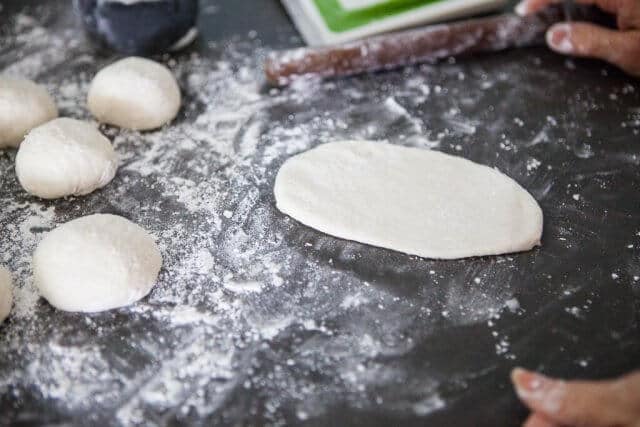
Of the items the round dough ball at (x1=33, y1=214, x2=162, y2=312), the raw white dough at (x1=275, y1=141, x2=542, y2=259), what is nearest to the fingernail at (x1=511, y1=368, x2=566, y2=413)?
the raw white dough at (x1=275, y1=141, x2=542, y2=259)

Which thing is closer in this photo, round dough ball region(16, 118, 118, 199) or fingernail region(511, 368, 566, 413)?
fingernail region(511, 368, 566, 413)

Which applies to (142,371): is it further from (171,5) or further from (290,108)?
(171,5)

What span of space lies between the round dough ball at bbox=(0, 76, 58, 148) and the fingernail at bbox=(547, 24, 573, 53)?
1233mm

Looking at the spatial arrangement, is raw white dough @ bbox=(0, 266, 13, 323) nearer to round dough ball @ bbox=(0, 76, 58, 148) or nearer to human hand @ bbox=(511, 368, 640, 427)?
round dough ball @ bbox=(0, 76, 58, 148)

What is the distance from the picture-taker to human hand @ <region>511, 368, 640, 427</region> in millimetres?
963

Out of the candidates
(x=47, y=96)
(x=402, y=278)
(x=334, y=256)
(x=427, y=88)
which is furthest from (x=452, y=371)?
(x=47, y=96)

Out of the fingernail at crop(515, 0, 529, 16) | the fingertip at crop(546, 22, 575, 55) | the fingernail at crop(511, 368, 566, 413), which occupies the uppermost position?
the fingernail at crop(515, 0, 529, 16)

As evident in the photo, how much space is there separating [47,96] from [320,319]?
2.69 ft

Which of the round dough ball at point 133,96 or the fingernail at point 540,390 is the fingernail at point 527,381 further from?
the round dough ball at point 133,96

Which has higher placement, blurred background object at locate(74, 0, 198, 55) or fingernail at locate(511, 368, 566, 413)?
blurred background object at locate(74, 0, 198, 55)

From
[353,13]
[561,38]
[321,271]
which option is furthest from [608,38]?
[321,271]

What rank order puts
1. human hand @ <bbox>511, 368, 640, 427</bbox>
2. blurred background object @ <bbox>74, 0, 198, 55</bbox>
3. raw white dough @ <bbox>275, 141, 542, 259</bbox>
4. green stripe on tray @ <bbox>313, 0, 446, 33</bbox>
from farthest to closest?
green stripe on tray @ <bbox>313, 0, 446, 33</bbox>, blurred background object @ <bbox>74, 0, 198, 55</bbox>, raw white dough @ <bbox>275, 141, 542, 259</bbox>, human hand @ <bbox>511, 368, 640, 427</bbox>

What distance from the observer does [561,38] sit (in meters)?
1.73

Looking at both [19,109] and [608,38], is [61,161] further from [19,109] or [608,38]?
[608,38]
